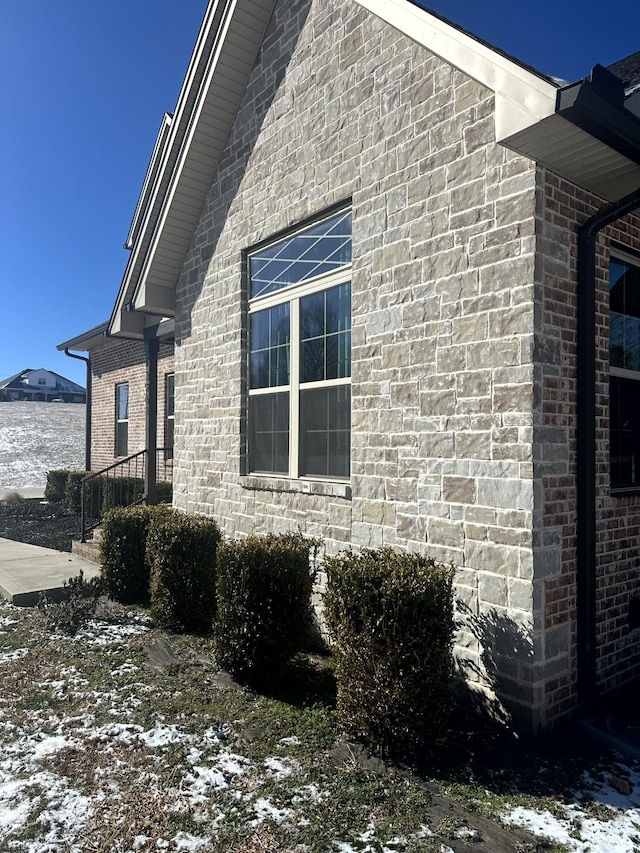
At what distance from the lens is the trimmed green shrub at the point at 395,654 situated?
3.58 meters

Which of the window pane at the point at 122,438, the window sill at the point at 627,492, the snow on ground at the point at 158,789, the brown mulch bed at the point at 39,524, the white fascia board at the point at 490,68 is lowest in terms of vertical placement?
the brown mulch bed at the point at 39,524

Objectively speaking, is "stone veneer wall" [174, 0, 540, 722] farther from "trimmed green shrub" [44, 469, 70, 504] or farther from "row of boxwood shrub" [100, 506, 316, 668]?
"trimmed green shrub" [44, 469, 70, 504]

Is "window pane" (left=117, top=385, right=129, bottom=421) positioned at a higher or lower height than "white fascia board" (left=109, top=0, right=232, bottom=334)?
lower

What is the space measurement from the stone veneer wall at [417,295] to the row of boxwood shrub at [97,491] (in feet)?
18.1

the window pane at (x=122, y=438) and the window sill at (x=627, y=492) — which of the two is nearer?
the window sill at (x=627, y=492)

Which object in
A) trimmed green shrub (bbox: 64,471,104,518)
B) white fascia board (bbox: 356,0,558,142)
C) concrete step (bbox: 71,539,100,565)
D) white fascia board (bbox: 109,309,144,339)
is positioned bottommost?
concrete step (bbox: 71,539,100,565)

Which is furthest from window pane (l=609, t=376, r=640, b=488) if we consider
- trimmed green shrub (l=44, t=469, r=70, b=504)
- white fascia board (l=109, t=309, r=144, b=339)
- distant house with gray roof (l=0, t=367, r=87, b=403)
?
distant house with gray roof (l=0, t=367, r=87, b=403)

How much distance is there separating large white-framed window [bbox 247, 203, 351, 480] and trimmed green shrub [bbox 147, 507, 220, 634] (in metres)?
1.13

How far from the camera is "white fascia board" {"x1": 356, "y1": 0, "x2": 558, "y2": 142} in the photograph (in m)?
3.55

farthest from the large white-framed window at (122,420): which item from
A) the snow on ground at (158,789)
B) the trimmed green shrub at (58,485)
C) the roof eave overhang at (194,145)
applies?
the snow on ground at (158,789)

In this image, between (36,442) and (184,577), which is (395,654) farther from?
(36,442)

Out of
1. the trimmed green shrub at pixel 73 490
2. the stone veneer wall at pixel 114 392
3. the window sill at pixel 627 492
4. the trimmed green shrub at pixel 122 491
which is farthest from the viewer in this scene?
the trimmed green shrub at pixel 73 490

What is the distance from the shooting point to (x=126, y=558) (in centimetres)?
720

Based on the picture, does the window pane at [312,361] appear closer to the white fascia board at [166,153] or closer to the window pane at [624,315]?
the window pane at [624,315]
